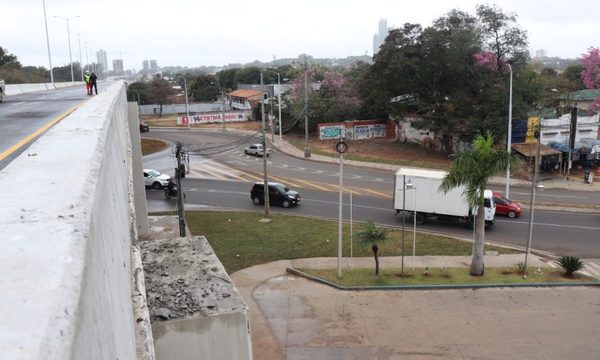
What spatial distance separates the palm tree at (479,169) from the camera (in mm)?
16828

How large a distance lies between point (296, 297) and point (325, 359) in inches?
157

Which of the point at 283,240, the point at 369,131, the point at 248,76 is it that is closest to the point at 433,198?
the point at 283,240

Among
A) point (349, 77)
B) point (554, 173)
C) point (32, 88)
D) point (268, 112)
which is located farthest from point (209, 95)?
point (554, 173)

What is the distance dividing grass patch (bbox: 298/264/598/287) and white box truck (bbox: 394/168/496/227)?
16.6 ft

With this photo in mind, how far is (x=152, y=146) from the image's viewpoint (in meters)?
50.4

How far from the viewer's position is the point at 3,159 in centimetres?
823

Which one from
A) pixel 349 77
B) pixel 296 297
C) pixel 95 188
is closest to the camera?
pixel 95 188

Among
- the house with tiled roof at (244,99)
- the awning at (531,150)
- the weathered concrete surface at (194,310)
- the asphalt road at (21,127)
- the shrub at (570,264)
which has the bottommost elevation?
the shrub at (570,264)

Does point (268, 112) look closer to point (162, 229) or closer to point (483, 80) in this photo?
point (483, 80)

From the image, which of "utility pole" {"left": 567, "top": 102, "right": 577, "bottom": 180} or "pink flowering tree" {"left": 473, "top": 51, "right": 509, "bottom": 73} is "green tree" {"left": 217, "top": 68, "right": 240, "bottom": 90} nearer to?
"pink flowering tree" {"left": 473, "top": 51, "right": 509, "bottom": 73}

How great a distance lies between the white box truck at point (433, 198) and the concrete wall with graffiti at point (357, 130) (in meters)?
28.6

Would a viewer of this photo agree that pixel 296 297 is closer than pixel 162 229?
Yes

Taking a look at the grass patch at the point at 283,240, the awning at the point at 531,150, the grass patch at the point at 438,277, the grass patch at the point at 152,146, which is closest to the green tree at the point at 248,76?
the grass patch at the point at 152,146

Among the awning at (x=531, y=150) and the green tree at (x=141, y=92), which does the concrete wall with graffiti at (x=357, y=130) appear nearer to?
the awning at (x=531, y=150)
